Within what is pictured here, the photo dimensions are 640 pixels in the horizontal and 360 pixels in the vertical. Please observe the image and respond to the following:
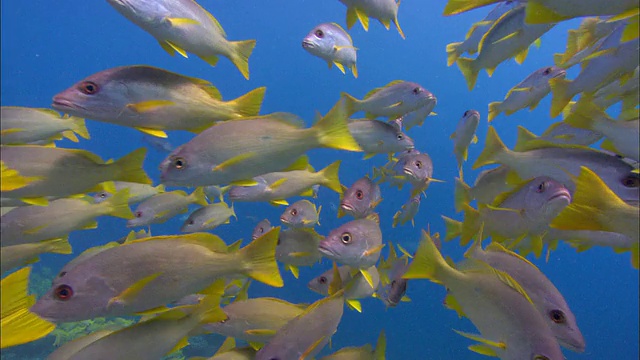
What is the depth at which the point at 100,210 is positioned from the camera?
2967mm

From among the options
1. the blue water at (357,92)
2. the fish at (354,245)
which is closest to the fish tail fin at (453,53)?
the fish at (354,245)

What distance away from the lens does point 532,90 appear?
12.8ft

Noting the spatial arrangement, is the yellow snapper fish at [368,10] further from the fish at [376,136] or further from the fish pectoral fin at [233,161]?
the fish pectoral fin at [233,161]

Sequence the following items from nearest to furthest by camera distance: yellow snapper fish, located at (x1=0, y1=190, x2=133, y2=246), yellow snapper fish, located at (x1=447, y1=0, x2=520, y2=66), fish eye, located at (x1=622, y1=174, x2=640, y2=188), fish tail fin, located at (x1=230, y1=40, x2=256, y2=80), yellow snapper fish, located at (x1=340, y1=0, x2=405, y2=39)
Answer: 1. fish eye, located at (x1=622, y1=174, x2=640, y2=188)
2. yellow snapper fish, located at (x1=0, y1=190, x2=133, y2=246)
3. fish tail fin, located at (x1=230, y1=40, x2=256, y2=80)
4. yellow snapper fish, located at (x1=340, y1=0, x2=405, y2=39)
5. yellow snapper fish, located at (x1=447, y1=0, x2=520, y2=66)

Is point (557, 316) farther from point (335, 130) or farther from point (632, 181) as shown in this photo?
point (335, 130)

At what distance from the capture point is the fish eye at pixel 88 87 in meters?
2.18

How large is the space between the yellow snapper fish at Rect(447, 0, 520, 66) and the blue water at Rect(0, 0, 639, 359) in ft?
48.2

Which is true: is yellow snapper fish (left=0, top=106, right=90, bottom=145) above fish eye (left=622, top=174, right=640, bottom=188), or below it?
above

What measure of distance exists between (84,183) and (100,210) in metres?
0.70

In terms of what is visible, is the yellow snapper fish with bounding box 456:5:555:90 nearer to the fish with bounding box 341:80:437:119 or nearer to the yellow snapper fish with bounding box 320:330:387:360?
the fish with bounding box 341:80:437:119

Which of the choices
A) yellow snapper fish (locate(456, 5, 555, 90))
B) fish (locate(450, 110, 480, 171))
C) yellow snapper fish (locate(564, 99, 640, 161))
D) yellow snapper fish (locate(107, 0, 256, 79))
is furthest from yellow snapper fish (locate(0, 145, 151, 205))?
fish (locate(450, 110, 480, 171))

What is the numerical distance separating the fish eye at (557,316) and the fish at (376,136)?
2132 mm

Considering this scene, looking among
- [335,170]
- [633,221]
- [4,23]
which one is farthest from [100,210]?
[4,23]

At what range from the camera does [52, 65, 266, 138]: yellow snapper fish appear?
218 cm
